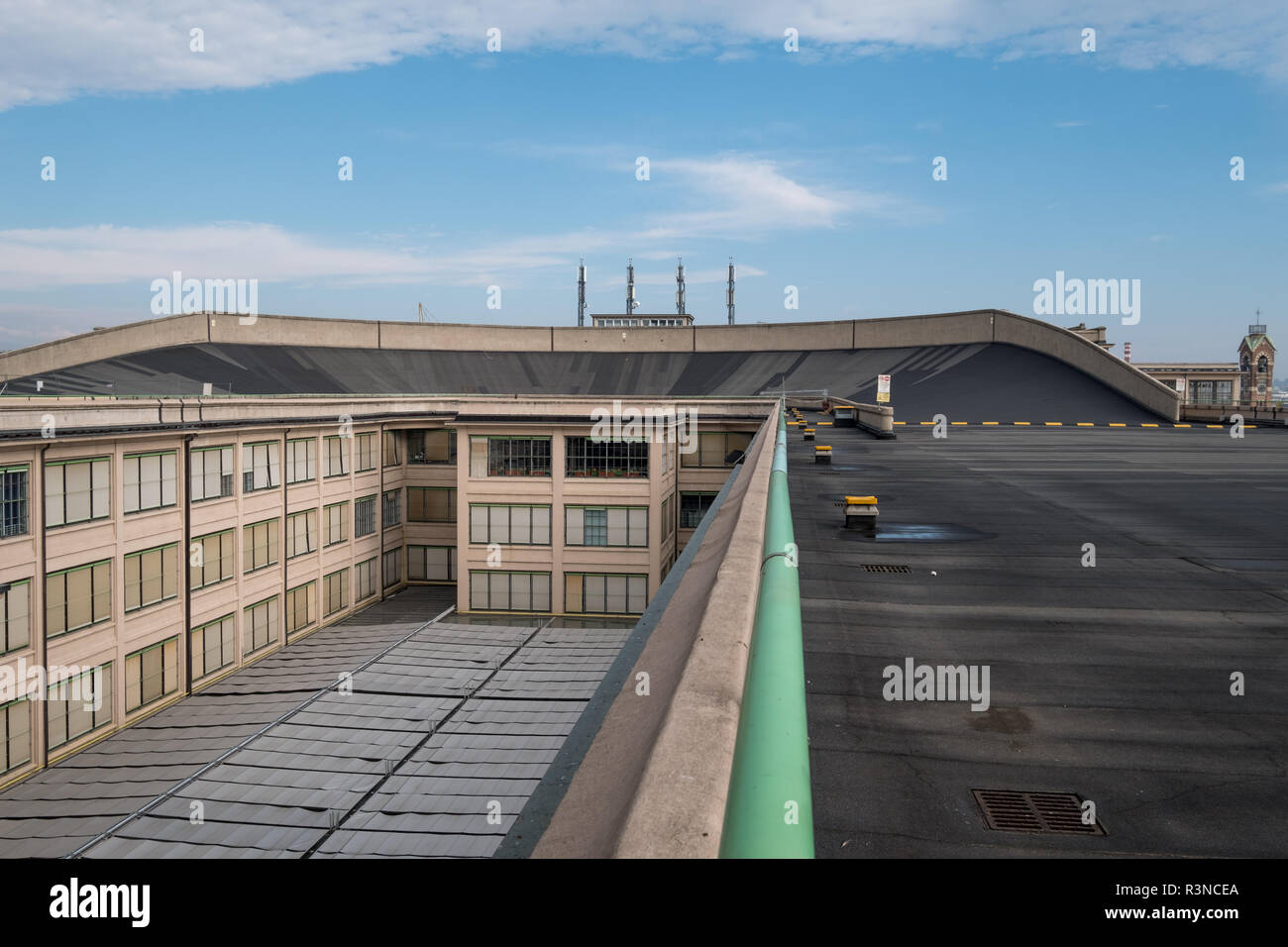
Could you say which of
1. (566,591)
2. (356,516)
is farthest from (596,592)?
(356,516)

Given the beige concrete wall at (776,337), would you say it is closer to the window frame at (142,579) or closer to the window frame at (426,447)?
the window frame at (426,447)

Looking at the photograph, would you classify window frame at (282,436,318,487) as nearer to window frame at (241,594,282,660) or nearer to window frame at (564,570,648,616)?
window frame at (241,594,282,660)

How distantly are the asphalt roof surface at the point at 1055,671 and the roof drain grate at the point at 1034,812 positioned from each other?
57 millimetres

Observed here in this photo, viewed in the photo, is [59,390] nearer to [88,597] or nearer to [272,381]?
[272,381]

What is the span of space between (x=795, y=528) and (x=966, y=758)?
6.51 m

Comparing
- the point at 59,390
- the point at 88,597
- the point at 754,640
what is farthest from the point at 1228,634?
the point at 59,390

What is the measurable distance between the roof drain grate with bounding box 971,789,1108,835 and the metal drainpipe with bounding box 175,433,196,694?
36686 millimetres

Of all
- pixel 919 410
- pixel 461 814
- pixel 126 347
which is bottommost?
pixel 461 814

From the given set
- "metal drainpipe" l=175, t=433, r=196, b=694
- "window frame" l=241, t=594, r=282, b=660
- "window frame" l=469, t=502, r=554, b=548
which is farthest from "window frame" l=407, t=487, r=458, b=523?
"metal drainpipe" l=175, t=433, r=196, b=694

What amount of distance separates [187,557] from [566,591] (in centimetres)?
1957

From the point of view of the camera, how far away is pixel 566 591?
47656 millimetres

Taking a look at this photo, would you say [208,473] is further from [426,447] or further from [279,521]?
[426,447]
